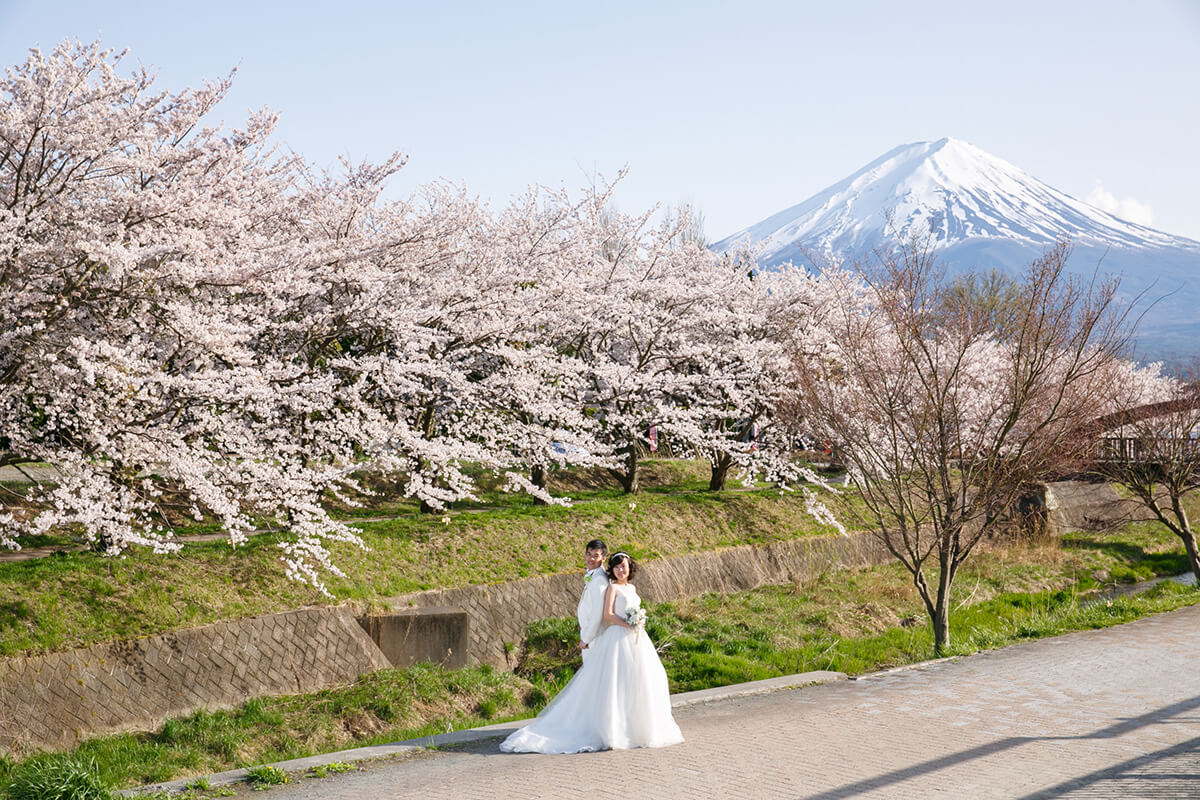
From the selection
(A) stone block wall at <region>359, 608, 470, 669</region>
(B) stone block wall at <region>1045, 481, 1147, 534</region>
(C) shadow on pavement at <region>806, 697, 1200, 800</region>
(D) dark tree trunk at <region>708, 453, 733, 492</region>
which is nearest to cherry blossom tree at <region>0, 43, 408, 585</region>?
(A) stone block wall at <region>359, 608, 470, 669</region>

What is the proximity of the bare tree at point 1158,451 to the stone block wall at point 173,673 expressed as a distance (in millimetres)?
16468

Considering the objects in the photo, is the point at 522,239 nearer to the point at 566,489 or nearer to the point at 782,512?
the point at 566,489

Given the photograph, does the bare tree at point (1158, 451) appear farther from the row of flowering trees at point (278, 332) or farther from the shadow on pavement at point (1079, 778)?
the shadow on pavement at point (1079, 778)

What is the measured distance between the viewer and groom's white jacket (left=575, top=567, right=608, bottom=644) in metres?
8.69

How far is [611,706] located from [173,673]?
513cm

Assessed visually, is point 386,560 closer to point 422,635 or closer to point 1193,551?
point 422,635

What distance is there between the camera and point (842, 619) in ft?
52.7

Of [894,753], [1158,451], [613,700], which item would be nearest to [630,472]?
[1158,451]

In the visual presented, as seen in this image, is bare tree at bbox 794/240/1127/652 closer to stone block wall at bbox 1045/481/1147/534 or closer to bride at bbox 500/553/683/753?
bride at bbox 500/553/683/753

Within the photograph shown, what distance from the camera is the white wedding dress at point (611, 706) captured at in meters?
8.21

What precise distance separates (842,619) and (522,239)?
8.42 metres

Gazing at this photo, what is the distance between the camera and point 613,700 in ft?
27.2

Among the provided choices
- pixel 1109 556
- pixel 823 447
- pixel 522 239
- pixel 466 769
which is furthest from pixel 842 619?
pixel 1109 556

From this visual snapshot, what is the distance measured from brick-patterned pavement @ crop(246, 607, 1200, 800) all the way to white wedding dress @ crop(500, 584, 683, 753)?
18 cm
